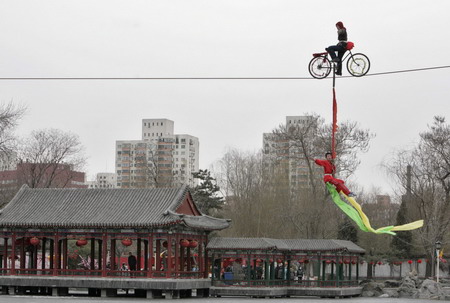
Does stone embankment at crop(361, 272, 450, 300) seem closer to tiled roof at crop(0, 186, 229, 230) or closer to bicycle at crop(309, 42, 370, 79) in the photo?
tiled roof at crop(0, 186, 229, 230)

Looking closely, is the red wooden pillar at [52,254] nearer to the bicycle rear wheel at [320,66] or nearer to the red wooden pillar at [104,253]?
the red wooden pillar at [104,253]

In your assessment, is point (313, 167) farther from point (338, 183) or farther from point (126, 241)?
point (338, 183)

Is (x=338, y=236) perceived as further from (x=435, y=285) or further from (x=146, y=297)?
(x=146, y=297)

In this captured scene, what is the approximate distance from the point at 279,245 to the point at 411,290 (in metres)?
9.08

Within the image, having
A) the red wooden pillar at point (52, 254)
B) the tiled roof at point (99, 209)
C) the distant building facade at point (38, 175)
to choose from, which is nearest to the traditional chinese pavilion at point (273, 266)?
the tiled roof at point (99, 209)

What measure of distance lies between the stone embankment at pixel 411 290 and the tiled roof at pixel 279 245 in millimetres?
3703

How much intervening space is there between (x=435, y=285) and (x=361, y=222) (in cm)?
3101

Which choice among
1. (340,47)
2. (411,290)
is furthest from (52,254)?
(340,47)

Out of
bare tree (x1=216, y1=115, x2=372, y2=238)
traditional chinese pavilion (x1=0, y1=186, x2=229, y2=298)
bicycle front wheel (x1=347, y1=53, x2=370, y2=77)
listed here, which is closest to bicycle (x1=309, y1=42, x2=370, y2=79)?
bicycle front wheel (x1=347, y1=53, x2=370, y2=77)

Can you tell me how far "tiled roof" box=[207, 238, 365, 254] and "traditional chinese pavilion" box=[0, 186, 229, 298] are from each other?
1086 mm

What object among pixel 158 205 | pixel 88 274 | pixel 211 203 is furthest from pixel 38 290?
pixel 211 203

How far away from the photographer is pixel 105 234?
41781 millimetres

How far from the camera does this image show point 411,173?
55625mm

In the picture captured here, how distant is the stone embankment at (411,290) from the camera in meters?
47.0
